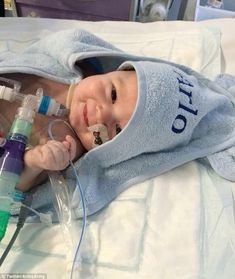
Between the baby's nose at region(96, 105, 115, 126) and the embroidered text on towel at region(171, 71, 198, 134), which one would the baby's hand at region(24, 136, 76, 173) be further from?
the embroidered text on towel at region(171, 71, 198, 134)

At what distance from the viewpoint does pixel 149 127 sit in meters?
1.01

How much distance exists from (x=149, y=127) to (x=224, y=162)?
0.23m

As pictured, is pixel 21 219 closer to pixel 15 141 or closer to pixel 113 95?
pixel 15 141

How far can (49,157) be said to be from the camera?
0.88m

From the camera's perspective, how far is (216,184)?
1040 mm

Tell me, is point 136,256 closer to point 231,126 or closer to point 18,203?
point 18,203

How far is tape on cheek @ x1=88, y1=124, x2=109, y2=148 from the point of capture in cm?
100

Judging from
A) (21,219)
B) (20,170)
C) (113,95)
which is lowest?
(21,219)

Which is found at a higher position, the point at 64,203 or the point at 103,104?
the point at 103,104

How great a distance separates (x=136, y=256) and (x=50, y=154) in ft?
0.97

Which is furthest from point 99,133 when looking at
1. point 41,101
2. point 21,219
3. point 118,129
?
point 21,219

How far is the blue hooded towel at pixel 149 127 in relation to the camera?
100 cm

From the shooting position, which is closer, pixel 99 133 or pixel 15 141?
pixel 15 141

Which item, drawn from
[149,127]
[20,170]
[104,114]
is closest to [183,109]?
[149,127]
